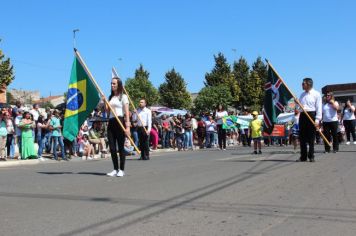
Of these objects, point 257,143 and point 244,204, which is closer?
point 244,204

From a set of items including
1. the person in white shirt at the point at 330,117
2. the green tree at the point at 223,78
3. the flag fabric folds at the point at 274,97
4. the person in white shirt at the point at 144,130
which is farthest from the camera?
the green tree at the point at 223,78

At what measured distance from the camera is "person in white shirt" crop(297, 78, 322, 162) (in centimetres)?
1207

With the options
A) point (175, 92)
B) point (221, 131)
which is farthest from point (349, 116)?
point (175, 92)

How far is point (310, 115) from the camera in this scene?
40.3ft

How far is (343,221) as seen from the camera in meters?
5.44

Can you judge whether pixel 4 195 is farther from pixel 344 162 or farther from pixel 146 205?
pixel 344 162

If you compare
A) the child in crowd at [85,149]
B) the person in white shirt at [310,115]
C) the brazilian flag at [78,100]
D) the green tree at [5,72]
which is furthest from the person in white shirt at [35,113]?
the green tree at [5,72]

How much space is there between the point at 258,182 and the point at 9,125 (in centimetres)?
1064

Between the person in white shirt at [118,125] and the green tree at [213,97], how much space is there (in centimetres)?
5493

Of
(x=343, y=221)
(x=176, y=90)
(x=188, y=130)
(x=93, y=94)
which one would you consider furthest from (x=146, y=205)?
(x=176, y=90)

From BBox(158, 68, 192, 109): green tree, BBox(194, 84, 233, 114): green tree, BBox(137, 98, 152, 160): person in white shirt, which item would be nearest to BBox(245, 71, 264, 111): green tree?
BBox(194, 84, 233, 114): green tree

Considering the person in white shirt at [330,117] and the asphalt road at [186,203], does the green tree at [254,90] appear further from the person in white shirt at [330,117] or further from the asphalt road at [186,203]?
the asphalt road at [186,203]

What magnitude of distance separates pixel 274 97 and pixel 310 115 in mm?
2467

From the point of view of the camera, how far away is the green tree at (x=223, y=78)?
7062 centimetres
